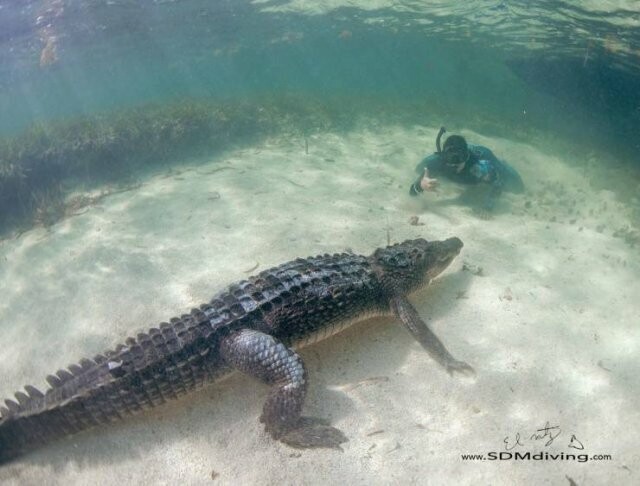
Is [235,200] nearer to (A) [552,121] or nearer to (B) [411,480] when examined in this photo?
(B) [411,480]

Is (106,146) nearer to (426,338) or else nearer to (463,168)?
(463,168)

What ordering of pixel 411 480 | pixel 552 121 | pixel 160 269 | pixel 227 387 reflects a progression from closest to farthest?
pixel 411 480 < pixel 227 387 < pixel 160 269 < pixel 552 121

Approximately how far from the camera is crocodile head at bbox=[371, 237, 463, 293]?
16.7 ft

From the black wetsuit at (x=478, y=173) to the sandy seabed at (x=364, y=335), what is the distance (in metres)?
0.42

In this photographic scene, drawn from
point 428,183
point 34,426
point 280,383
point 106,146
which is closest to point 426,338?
point 280,383

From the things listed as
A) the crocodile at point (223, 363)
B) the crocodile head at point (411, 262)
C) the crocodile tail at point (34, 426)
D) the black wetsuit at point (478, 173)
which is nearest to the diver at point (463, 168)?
the black wetsuit at point (478, 173)

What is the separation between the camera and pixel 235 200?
9.18m

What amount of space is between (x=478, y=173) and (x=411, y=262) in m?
5.84

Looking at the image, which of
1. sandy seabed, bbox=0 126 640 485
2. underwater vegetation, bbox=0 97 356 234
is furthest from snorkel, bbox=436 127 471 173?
underwater vegetation, bbox=0 97 356 234

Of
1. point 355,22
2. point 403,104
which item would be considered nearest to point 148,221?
point 403,104

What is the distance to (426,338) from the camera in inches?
183

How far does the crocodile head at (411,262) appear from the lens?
16.7 feet

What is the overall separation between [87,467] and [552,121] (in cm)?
2673

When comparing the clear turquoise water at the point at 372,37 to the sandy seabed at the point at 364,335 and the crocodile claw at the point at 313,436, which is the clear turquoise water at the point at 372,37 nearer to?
the sandy seabed at the point at 364,335
